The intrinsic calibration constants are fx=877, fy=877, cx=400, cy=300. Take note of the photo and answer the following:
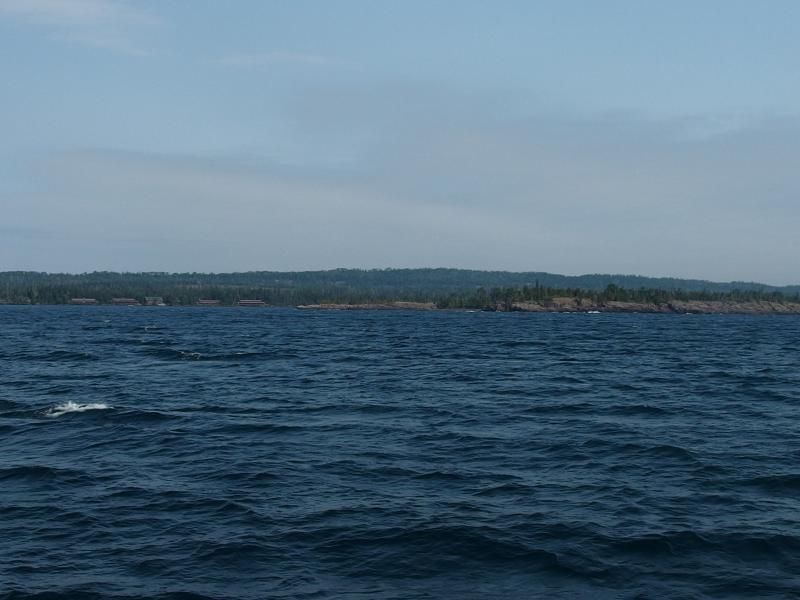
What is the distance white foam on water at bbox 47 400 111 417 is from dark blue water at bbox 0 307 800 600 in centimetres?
16

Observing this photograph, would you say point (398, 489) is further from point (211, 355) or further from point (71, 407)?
point (211, 355)

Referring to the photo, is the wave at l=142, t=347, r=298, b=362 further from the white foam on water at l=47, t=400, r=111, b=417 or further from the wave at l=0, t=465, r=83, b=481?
the wave at l=0, t=465, r=83, b=481

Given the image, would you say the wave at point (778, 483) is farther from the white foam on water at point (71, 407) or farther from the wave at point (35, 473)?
the white foam on water at point (71, 407)

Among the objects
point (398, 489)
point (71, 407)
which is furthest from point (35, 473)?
point (71, 407)

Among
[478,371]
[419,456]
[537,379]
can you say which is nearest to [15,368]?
[478,371]

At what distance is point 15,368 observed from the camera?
72.1 metres

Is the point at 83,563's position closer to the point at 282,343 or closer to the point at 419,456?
the point at 419,456

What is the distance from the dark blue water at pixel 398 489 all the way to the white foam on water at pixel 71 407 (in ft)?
0.53

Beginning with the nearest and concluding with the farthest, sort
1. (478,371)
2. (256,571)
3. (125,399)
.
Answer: (256,571)
(125,399)
(478,371)

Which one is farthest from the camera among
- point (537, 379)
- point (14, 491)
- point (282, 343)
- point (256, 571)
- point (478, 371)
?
point (282, 343)

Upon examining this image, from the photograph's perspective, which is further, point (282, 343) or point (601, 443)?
point (282, 343)

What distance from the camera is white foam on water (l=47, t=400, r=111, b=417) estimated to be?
45.9 meters

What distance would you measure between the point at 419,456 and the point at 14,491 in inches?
581

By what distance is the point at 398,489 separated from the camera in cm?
2953
